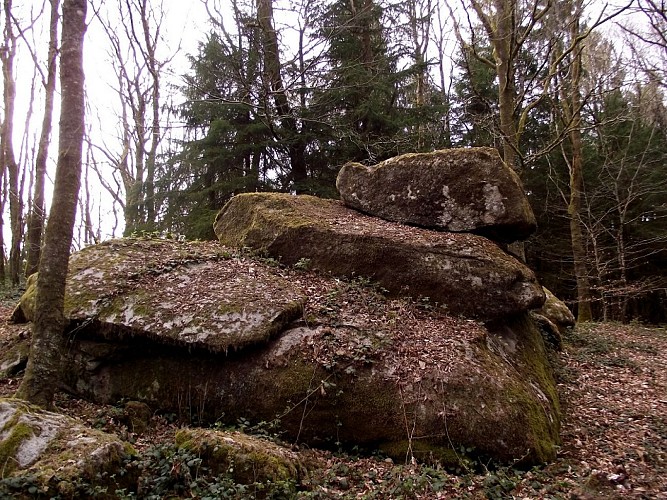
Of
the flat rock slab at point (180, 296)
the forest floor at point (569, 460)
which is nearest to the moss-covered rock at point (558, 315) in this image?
the forest floor at point (569, 460)

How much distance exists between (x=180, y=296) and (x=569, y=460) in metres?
5.37

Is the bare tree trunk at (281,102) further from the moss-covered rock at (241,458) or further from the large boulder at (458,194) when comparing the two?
the moss-covered rock at (241,458)

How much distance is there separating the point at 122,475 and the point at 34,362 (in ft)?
6.69

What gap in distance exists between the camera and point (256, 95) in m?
11.6

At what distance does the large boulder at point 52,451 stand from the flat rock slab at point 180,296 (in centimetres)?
193

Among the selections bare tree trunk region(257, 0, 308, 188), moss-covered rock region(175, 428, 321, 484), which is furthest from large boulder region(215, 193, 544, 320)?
bare tree trunk region(257, 0, 308, 188)

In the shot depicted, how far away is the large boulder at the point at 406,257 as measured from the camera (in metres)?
6.80

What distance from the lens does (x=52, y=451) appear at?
11.6 feet

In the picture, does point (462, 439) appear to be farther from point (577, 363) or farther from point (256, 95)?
point (256, 95)

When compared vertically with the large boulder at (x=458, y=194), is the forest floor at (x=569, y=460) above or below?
below

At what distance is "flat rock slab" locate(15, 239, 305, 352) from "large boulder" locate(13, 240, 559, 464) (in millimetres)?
26

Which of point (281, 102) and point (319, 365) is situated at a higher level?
point (281, 102)

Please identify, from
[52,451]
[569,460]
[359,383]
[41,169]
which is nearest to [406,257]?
[359,383]

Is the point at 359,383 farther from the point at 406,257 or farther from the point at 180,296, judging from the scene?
the point at 180,296
